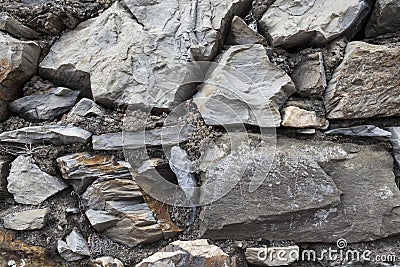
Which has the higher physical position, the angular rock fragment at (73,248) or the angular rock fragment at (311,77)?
the angular rock fragment at (311,77)

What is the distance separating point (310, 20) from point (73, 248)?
1.04 m

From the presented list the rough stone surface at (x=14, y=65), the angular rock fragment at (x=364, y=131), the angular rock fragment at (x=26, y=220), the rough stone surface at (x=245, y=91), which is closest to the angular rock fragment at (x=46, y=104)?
the rough stone surface at (x=14, y=65)

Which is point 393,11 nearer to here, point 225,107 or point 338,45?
point 338,45

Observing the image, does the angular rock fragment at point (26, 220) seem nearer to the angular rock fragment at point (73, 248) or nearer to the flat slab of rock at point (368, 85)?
the angular rock fragment at point (73, 248)

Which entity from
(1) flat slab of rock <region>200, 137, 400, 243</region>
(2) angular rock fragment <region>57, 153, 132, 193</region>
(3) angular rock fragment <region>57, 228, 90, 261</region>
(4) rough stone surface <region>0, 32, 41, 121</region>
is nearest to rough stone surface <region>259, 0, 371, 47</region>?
(1) flat slab of rock <region>200, 137, 400, 243</region>

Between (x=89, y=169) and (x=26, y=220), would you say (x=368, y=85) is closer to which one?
(x=89, y=169)

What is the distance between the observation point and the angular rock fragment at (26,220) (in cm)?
132

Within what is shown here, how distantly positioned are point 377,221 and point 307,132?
34 cm

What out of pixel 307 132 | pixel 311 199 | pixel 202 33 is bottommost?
pixel 311 199

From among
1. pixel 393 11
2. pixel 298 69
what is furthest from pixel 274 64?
pixel 393 11

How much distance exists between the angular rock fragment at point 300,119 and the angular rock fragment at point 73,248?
2.40 feet

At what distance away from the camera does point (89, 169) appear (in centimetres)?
132

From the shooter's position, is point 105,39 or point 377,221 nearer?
point 377,221

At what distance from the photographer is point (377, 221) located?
4.16 feet
